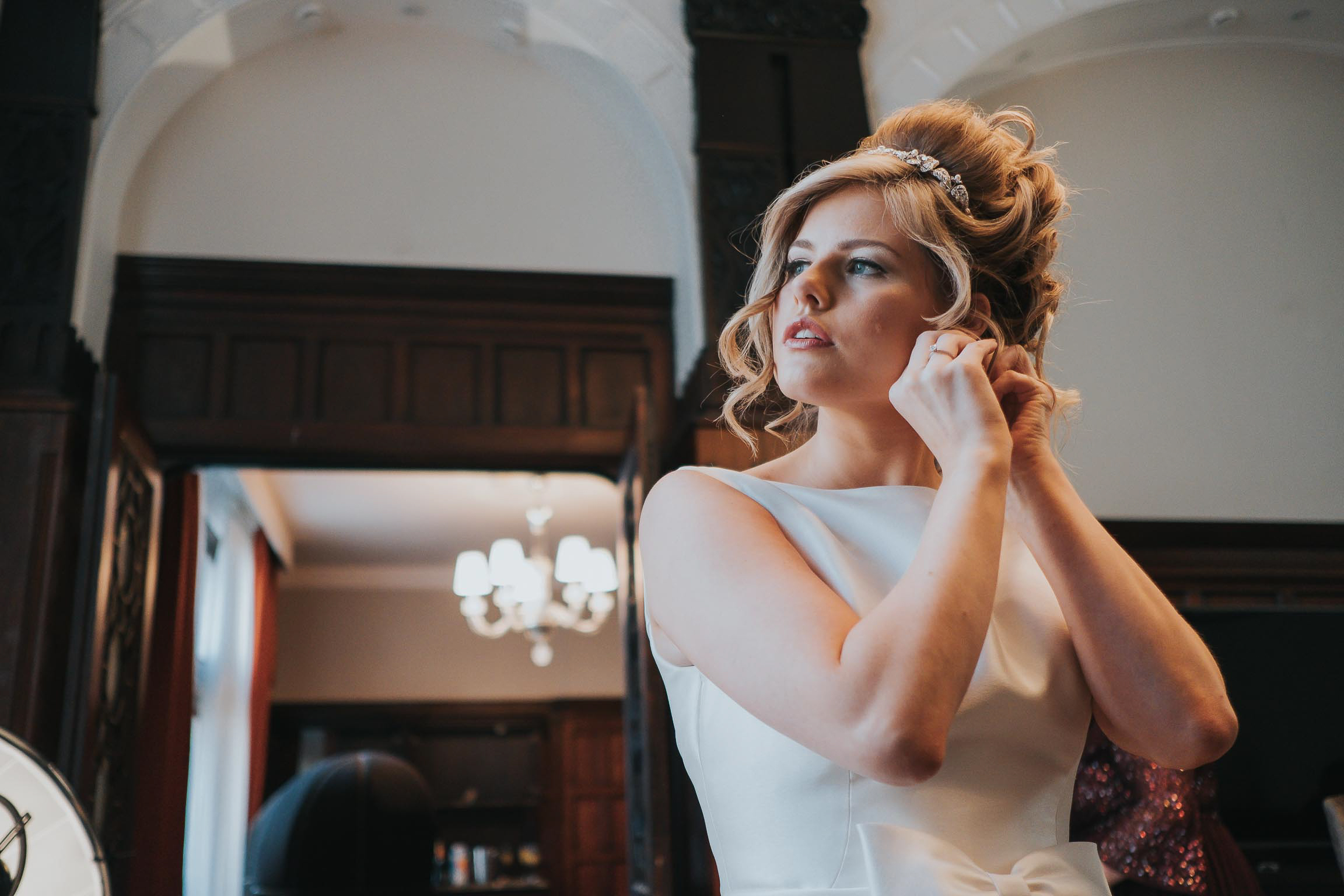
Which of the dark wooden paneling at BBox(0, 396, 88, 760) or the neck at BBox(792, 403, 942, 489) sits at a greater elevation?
the dark wooden paneling at BBox(0, 396, 88, 760)

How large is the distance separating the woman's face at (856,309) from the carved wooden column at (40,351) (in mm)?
3370

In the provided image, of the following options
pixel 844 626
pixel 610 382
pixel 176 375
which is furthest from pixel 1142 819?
pixel 176 375

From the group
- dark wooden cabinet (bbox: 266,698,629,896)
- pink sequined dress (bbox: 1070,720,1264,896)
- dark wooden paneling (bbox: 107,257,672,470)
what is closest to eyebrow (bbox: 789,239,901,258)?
pink sequined dress (bbox: 1070,720,1264,896)

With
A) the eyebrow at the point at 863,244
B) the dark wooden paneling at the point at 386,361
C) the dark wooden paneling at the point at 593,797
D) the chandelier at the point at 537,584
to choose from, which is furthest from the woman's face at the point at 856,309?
the dark wooden paneling at the point at 593,797

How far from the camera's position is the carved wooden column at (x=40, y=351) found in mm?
3787

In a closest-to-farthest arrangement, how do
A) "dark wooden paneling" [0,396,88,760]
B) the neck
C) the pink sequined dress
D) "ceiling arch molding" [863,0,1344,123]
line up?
the neck
the pink sequined dress
"dark wooden paneling" [0,396,88,760]
"ceiling arch molding" [863,0,1344,123]

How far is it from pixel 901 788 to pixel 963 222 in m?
0.62

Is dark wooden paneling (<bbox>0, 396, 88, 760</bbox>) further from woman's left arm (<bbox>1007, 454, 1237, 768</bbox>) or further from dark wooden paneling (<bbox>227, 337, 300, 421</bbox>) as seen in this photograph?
woman's left arm (<bbox>1007, 454, 1237, 768</bbox>)

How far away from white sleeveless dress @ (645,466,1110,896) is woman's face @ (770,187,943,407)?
12 cm

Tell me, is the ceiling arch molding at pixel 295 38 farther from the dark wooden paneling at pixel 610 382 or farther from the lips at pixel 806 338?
the lips at pixel 806 338

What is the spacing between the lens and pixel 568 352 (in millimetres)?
4738

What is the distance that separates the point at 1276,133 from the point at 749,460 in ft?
10.2

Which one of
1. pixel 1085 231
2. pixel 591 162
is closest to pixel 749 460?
pixel 591 162

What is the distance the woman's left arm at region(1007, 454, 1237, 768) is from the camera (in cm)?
111
